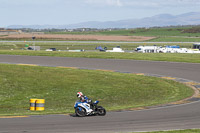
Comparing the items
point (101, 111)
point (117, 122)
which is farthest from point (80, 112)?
point (117, 122)

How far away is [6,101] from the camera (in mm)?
30531

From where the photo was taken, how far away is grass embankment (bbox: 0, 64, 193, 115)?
29.7 m

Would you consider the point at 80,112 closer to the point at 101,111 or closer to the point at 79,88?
the point at 101,111

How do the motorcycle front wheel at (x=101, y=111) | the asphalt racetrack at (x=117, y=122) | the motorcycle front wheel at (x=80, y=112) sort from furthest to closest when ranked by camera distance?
1. the motorcycle front wheel at (x=101, y=111)
2. the motorcycle front wheel at (x=80, y=112)
3. the asphalt racetrack at (x=117, y=122)

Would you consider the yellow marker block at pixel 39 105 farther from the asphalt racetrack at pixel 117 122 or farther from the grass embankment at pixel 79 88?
the asphalt racetrack at pixel 117 122

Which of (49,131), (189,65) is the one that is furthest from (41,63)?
(49,131)

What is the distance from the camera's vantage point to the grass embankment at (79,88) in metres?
29.7

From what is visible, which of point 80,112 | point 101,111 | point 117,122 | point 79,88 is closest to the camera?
point 117,122

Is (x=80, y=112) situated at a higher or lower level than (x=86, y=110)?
lower

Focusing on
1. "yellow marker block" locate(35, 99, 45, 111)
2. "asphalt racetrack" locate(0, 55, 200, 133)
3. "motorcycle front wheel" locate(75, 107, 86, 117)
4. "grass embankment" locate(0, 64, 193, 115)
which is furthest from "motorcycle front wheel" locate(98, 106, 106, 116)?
"grass embankment" locate(0, 64, 193, 115)

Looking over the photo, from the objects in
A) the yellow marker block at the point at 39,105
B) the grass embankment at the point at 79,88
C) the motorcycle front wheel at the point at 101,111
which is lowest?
the grass embankment at the point at 79,88

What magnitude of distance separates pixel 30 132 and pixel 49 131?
A: 0.86 metres

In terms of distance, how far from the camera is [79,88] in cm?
3550

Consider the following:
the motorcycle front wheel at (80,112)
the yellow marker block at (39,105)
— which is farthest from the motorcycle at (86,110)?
the yellow marker block at (39,105)
